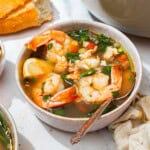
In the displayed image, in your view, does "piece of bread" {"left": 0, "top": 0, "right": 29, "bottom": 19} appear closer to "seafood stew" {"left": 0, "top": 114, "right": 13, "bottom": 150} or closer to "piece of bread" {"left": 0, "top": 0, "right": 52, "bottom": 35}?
"piece of bread" {"left": 0, "top": 0, "right": 52, "bottom": 35}

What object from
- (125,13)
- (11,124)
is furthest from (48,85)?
(125,13)

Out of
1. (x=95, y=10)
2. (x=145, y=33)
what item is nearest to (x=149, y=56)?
(x=145, y=33)

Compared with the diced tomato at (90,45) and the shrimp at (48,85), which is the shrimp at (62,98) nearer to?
the shrimp at (48,85)

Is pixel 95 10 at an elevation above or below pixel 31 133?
above

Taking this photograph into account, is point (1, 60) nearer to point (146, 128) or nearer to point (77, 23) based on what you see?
point (77, 23)

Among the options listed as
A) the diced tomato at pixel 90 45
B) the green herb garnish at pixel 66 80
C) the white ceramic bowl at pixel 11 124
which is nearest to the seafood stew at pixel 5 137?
the white ceramic bowl at pixel 11 124

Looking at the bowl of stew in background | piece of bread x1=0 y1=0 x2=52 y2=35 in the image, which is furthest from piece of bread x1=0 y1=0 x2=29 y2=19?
the bowl of stew in background

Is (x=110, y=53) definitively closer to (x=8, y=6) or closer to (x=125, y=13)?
(x=125, y=13)
